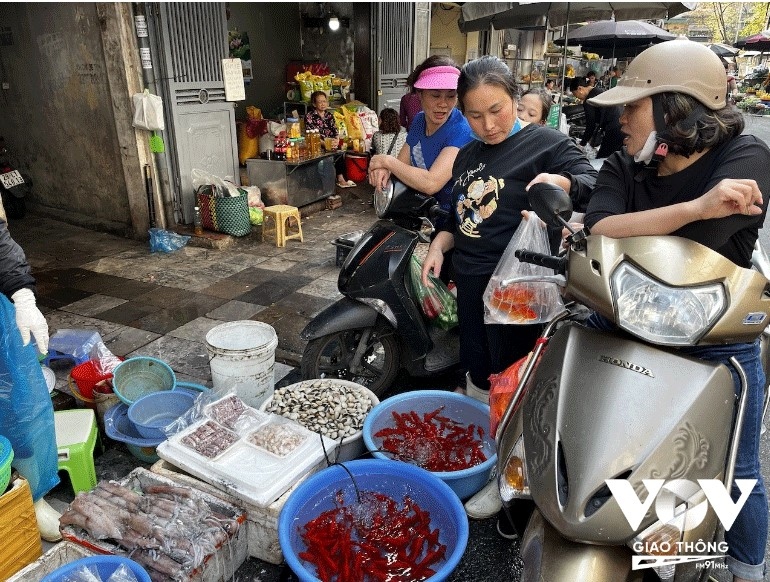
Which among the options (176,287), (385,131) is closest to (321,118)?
(385,131)

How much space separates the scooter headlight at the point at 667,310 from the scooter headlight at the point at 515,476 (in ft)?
1.70

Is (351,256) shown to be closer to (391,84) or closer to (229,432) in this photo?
(229,432)

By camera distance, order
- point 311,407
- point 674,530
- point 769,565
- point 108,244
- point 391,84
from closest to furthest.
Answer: point 674,530 → point 769,565 → point 311,407 → point 108,244 → point 391,84

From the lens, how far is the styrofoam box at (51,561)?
217cm

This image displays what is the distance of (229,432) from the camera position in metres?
2.89

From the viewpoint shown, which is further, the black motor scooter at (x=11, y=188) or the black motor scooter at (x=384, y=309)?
the black motor scooter at (x=11, y=188)

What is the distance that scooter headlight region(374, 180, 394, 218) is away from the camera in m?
3.54

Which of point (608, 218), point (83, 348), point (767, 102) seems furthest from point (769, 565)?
point (767, 102)

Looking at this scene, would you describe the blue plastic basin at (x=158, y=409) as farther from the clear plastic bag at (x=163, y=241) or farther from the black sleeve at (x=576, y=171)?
the clear plastic bag at (x=163, y=241)

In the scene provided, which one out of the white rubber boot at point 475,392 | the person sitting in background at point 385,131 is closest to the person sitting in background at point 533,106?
the white rubber boot at point 475,392

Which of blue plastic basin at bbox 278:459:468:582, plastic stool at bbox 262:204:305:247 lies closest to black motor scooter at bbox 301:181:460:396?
blue plastic basin at bbox 278:459:468:582

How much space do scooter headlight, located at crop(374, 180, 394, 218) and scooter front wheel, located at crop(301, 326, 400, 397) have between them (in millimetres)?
757

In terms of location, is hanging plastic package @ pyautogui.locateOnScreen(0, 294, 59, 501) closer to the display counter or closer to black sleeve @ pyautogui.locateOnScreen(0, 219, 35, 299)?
black sleeve @ pyautogui.locateOnScreen(0, 219, 35, 299)

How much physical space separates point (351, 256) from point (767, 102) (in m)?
31.1
